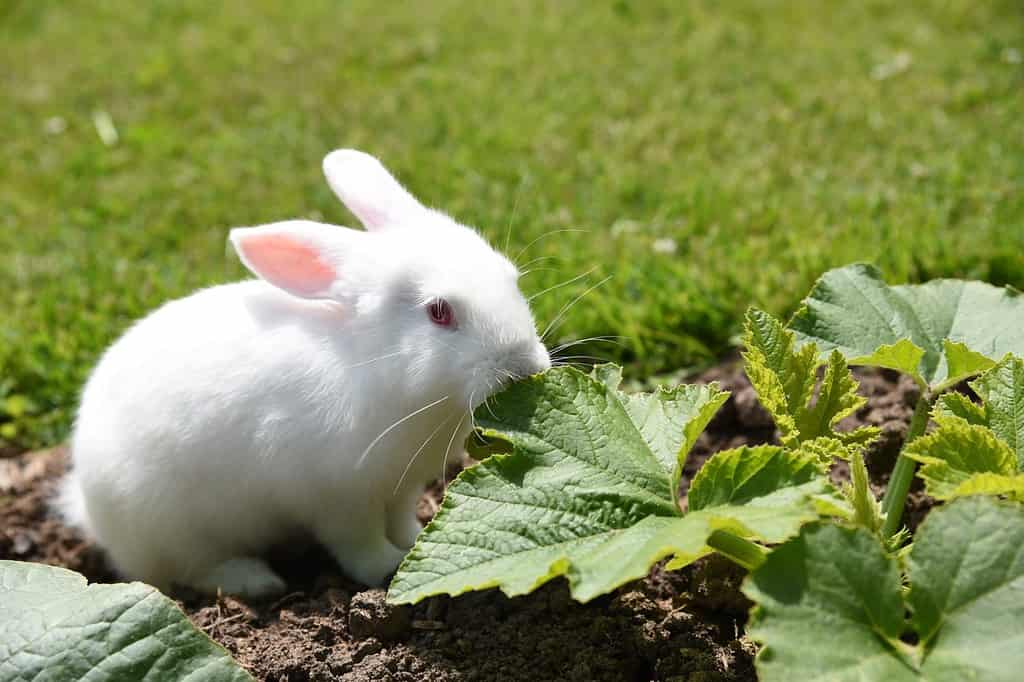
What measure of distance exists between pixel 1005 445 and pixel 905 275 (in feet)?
5.49

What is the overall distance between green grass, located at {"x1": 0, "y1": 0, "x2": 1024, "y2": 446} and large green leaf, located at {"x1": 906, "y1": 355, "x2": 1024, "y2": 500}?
1.44 m

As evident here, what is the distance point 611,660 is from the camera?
7.75 ft

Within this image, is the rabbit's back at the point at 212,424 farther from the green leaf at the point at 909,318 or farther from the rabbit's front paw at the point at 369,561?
the green leaf at the point at 909,318

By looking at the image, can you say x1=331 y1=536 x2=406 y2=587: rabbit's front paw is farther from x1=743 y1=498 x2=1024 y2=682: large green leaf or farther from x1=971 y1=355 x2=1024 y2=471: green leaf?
x1=971 y1=355 x2=1024 y2=471: green leaf

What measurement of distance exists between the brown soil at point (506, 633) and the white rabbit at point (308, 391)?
0.21 metres

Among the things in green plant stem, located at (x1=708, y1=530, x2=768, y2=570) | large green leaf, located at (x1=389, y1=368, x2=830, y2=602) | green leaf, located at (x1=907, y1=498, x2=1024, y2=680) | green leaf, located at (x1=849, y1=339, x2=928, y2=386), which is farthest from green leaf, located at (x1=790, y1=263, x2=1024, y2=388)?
green leaf, located at (x1=907, y1=498, x2=1024, y2=680)

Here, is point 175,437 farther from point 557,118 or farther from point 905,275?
point 557,118

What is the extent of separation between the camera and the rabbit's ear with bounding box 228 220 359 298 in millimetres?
2734

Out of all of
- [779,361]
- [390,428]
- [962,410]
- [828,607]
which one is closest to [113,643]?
[390,428]

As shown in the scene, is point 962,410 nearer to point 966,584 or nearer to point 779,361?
point 779,361

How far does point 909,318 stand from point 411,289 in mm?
1190

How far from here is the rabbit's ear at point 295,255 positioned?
8.97 ft

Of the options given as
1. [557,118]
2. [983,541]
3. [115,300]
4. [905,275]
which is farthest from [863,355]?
[557,118]

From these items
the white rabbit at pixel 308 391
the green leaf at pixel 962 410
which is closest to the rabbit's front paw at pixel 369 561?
the white rabbit at pixel 308 391
